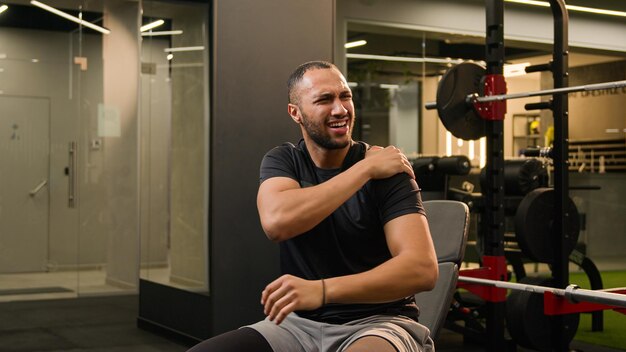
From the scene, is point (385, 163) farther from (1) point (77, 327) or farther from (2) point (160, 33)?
(1) point (77, 327)

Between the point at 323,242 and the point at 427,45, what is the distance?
17.4ft

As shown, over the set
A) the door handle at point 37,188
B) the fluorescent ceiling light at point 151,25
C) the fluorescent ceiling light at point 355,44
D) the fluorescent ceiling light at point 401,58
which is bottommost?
the door handle at point 37,188

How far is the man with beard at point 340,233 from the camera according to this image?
1527 millimetres

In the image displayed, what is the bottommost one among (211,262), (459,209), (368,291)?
(211,262)

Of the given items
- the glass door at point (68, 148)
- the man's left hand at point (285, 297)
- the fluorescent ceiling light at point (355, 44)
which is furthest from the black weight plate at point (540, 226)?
the glass door at point (68, 148)

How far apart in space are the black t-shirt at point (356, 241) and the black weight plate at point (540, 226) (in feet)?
6.74

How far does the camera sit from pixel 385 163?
1.62m

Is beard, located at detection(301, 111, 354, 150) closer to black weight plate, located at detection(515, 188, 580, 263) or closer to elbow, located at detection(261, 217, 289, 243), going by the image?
elbow, located at detection(261, 217, 289, 243)

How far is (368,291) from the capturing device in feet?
4.89

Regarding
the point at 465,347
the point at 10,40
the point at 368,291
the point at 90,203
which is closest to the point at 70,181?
the point at 90,203

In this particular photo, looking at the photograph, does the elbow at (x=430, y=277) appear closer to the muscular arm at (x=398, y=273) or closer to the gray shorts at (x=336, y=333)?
the muscular arm at (x=398, y=273)

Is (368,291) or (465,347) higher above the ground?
(368,291)

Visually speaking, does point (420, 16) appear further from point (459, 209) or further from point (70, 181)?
point (459, 209)

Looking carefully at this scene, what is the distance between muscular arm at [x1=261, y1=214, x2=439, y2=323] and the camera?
141 centimetres
